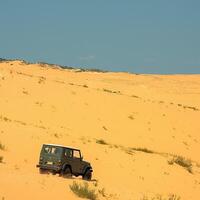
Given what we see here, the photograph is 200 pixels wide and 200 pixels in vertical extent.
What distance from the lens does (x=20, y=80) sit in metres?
52.0

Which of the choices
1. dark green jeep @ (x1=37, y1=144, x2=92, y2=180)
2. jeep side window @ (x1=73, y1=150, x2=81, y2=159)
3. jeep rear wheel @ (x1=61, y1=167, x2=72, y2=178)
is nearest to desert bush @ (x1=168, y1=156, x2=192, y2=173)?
jeep side window @ (x1=73, y1=150, x2=81, y2=159)

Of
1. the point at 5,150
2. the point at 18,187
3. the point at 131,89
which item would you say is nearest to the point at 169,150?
the point at 5,150

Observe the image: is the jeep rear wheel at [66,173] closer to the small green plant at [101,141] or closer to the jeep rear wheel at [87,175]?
the jeep rear wheel at [87,175]

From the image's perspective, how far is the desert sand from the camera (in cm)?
2355

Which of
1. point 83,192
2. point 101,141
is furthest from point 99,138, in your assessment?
point 83,192

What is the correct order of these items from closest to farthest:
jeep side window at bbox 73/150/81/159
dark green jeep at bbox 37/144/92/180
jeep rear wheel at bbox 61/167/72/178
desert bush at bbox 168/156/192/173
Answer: dark green jeep at bbox 37/144/92/180
jeep rear wheel at bbox 61/167/72/178
jeep side window at bbox 73/150/81/159
desert bush at bbox 168/156/192/173

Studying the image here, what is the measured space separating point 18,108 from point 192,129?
15.1 meters

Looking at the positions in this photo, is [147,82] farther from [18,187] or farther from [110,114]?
[18,187]

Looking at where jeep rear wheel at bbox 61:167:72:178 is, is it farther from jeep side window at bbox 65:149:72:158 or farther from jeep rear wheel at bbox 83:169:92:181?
jeep rear wheel at bbox 83:169:92:181

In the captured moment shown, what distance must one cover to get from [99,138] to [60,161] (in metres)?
14.4

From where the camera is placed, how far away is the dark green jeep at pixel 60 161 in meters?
25.2

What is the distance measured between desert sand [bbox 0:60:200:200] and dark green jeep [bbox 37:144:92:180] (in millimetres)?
604

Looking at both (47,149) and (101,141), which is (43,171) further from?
(101,141)

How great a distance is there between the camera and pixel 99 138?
39.4 meters
